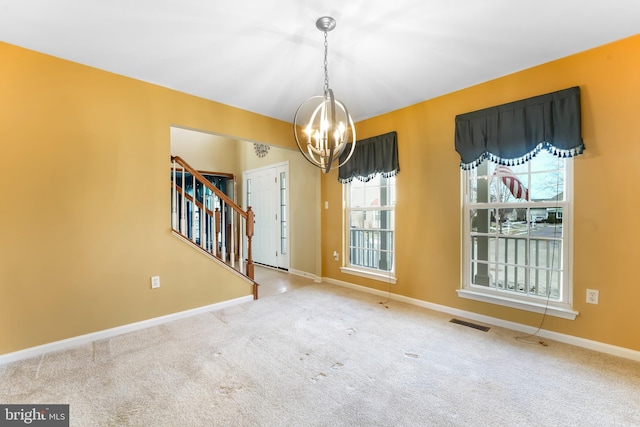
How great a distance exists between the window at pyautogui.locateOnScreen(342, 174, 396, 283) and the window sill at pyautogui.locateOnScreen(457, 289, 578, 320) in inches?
38.4

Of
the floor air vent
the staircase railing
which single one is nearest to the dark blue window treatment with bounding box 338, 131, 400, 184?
the staircase railing

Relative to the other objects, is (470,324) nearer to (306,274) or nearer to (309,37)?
(306,274)

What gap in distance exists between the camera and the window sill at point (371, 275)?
3.75 m

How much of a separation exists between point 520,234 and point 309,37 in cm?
272

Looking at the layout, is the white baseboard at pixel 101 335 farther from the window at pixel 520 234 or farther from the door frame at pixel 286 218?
the window at pixel 520 234

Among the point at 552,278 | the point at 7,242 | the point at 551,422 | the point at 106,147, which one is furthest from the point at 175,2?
the point at 552,278

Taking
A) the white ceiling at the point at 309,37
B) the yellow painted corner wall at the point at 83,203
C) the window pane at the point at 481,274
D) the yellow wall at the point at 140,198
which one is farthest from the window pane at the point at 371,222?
the yellow painted corner wall at the point at 83,203

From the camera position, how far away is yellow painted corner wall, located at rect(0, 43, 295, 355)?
2.25 metres

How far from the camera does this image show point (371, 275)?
397 centimetres

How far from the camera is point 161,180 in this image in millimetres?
2992

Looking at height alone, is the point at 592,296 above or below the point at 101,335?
above

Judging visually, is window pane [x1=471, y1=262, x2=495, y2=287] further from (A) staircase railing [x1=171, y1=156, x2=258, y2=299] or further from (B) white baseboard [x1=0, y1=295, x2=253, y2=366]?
(B) white baseboard [x1=0, y1=295, x2=253, y2=366]

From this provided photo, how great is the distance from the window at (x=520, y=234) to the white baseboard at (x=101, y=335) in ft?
9.68

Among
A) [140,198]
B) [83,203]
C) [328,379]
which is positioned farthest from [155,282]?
[328,379]
